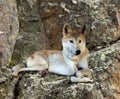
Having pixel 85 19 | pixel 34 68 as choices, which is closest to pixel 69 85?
pixel 34 68

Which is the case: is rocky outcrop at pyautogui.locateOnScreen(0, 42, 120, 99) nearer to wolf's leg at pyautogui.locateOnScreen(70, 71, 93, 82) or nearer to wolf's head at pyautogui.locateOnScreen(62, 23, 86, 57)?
wolf's leg at pyautogui.locateOnScreen(70, 71, 93, 82)

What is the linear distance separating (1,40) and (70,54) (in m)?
2.97

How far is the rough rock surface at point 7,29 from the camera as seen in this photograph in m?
13.8

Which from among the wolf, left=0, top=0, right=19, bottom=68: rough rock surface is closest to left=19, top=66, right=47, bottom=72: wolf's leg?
the wolf

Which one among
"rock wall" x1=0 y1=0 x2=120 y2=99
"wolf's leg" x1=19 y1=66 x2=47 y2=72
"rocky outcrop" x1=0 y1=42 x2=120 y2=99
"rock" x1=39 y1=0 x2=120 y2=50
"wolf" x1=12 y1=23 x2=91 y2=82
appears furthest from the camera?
"rock" x1=39 y1=0 x2=120 y2=50

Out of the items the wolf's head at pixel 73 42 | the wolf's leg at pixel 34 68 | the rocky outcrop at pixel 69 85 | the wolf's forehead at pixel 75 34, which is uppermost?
the wolf's forehead at pixel 75 34

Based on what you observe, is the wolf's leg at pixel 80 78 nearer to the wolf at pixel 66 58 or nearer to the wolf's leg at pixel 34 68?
the wolf at pixel 66 58

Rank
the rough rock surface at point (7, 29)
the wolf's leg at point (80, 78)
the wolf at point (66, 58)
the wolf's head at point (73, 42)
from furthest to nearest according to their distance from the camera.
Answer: the rough rock surface at point (7, 29) → the wolf at point (66, 58) → the wolf's head at point (73, 42) → the wolf's leg at point (80, 78)

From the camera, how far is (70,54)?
466 inches

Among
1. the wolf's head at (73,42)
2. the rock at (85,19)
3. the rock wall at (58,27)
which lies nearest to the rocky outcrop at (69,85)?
the rock wall at (58,27)

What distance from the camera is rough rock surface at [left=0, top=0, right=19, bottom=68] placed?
13781 mm

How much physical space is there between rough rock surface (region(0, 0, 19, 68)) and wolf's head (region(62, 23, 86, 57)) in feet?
8.61

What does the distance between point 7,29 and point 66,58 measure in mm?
3019

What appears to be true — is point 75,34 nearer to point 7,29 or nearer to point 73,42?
point 73,42
